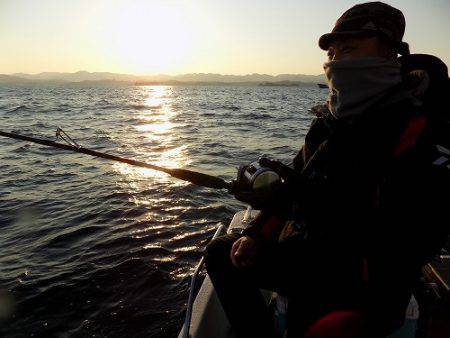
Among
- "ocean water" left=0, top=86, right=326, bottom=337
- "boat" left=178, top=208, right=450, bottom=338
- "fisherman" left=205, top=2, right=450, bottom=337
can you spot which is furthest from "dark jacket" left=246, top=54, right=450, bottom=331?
"ocean water" left=0, top=86, right=326, bottom=337

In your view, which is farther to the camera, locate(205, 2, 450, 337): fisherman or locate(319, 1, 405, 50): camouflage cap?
locate(319, 1, 405, 50): camouflage cap

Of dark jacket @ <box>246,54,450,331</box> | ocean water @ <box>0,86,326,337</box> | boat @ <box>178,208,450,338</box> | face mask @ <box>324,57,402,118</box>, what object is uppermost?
face mask @ <box>324,57,402,118</box>

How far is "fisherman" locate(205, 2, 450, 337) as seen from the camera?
2.12 metres

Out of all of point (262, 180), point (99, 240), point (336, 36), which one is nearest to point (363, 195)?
point (262, 180)

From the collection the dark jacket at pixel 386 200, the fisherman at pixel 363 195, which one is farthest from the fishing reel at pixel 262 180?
the dark jacket at pixel 386 200

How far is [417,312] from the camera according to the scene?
3047 millimetres

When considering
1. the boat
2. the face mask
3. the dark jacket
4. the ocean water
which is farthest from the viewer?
the ocean water

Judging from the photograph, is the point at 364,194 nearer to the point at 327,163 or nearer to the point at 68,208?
the point at 327,163

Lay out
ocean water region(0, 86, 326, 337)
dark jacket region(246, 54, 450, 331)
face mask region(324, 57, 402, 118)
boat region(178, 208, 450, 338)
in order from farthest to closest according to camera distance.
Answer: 1. ocean water region(0, 86, 326, 337)
2. boat region(178, 208, 450, 338)
3. face mask region(324, 57, 402, 118)
4. dark jacket region(246, 54, 450, 331)

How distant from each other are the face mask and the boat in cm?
176

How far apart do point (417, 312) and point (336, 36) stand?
7.59 feet

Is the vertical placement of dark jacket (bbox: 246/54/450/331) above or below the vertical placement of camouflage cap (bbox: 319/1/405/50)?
below

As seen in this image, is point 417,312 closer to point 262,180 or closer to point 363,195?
point 363,195

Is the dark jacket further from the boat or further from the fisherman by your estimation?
the boat
